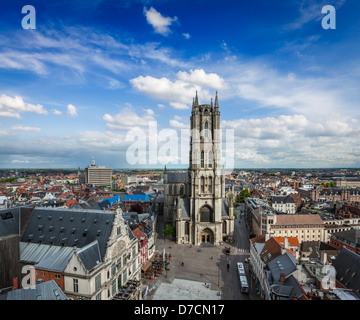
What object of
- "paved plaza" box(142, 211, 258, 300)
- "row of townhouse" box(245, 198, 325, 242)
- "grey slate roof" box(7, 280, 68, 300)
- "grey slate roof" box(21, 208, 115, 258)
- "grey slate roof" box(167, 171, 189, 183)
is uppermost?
"grey slate roof" box(167, 171, 189, 183)

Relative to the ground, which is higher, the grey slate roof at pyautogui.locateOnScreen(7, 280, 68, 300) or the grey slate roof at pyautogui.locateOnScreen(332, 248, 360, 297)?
the grey slate roof at pyautogui.locateOnScreen(7, 280, 68, 300)

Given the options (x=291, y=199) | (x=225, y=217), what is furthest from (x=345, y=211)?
(x=225, y=217)

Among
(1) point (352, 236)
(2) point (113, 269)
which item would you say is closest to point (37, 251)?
(2) point (113, 269)

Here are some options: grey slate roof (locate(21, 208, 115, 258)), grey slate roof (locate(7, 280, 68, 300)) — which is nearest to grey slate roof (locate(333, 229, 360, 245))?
grey slate roof (locate(21, 208, 115, 258))

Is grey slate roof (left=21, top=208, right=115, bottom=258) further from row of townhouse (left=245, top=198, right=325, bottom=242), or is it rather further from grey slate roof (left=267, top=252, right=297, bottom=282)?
row of townhouse (left=245, top=198, right=325, bottom=242)

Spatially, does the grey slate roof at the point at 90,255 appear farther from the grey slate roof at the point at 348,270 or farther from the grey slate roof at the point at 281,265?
the grey slate roof at the point at 348,270

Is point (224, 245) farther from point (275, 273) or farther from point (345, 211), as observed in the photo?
A: point (345, 211)
